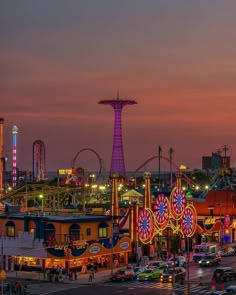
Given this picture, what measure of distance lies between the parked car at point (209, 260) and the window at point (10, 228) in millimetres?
20423

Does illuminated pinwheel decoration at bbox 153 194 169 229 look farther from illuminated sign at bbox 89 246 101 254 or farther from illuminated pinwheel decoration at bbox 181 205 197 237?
illuminated sign at bbox 89 246 101 254

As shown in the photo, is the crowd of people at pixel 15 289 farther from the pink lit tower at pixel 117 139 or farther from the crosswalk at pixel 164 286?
the pink lit tower at pixel 117 139

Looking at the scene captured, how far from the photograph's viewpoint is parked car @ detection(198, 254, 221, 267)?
7412 centimetres

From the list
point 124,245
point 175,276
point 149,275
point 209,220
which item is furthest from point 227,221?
point 175,276

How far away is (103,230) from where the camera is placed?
3000 inches

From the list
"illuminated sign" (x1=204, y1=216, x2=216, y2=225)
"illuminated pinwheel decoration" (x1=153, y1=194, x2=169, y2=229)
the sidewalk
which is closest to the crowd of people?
the sidewalk

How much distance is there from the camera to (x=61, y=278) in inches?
2581

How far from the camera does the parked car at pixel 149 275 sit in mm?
64812

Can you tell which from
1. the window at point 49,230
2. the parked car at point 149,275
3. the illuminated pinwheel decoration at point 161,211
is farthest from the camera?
the illuminated pinwheel decoration at point 161,211

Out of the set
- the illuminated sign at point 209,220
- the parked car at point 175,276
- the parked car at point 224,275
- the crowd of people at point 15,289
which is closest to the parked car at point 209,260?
the parked car at point 224,275

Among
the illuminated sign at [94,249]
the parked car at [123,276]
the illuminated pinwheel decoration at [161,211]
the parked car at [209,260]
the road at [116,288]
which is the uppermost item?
the illuminated pinwheel decoration at [161,211]

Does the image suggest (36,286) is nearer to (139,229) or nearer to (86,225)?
(86,225)

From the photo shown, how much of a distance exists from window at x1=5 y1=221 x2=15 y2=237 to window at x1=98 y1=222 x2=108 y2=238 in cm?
929

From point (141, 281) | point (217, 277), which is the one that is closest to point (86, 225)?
point (141, 281)
